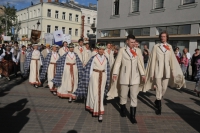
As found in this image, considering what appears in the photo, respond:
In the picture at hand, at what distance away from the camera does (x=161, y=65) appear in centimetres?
608

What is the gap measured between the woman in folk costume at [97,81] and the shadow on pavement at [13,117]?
1.68 m

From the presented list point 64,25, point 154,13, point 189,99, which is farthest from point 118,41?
point 64,25

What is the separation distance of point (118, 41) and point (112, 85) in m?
19.1

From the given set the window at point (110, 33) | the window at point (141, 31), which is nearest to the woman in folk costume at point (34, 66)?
the window at point (141, 31)

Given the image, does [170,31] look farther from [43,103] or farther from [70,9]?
[70,9]

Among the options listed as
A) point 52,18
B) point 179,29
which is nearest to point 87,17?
point 52,18

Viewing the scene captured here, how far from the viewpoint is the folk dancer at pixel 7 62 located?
11.9m

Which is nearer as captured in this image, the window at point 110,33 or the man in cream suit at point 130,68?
the man in cream suit at point 130,68

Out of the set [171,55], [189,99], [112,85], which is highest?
[171,55]

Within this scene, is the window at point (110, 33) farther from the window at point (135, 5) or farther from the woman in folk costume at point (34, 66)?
the woman in folk costume at point (34, 66)

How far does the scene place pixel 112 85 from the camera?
6102 millimetres

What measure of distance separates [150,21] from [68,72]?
15.3 meters

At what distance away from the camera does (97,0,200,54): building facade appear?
57.3 feet

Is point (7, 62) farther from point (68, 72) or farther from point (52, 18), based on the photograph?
point (52, 18)
